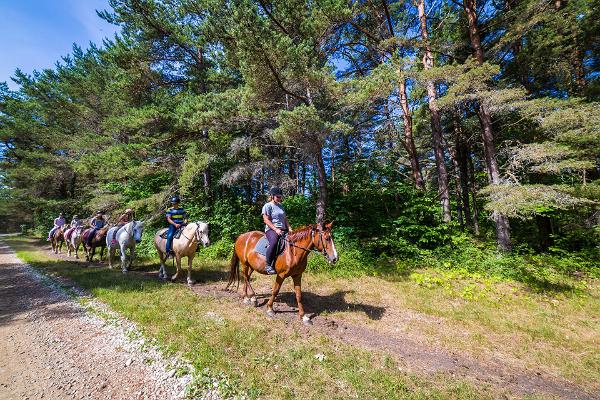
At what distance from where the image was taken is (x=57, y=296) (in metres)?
7.13

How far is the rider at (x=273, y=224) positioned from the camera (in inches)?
231

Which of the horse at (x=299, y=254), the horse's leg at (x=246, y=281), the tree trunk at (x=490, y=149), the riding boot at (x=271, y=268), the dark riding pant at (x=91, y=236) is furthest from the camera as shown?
the dark riding pant at (x=91, y=236)

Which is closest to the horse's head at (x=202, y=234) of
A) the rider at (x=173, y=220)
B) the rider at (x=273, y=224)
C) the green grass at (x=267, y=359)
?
the rider at (x=173, y=220)

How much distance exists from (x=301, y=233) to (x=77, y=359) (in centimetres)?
436

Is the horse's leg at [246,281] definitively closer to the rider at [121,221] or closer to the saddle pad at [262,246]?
the saddle pad at [262,246]

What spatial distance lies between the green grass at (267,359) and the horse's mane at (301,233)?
1.87 meters

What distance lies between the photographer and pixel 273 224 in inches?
240

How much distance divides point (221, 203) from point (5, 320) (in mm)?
8269

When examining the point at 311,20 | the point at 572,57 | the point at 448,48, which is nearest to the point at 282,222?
the point at 311,20

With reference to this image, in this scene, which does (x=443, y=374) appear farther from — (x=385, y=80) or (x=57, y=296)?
(x=57, y=296)

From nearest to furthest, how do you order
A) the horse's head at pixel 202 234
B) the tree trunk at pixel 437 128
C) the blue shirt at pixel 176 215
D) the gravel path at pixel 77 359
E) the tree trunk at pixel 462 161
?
1. the gravel path at pixel 77 359
2. the horse's head at pixel 202 234
3. the blue shirt at pixel 176 215
4. the tree trunk at pixel 437 128
5. the tree trunk at pixel 462 161

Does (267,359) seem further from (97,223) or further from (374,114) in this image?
(97,223)

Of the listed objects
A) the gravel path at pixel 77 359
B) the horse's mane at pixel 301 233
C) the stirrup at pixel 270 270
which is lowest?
the gravel path at pixel 77 359

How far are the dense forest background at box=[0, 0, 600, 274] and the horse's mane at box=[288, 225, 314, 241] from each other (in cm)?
395
